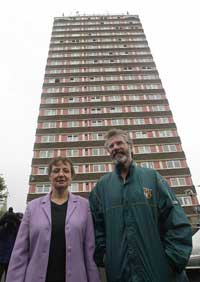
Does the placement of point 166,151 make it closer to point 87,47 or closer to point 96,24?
point 87,47

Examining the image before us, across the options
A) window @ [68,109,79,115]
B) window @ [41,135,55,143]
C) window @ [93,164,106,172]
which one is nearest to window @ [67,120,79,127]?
window @ [68,109,79,115]

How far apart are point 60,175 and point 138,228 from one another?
1.09 m

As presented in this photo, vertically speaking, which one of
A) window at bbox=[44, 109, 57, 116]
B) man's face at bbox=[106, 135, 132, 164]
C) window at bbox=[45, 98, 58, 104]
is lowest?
man's face at bbox=[106, 135, 132, 164]

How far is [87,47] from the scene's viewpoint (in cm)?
4612

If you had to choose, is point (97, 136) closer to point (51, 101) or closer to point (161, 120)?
point (51, 101)

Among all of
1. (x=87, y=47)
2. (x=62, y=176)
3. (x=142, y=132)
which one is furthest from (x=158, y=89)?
(x=62, y=176)

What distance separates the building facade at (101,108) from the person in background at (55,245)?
25050 millimetres

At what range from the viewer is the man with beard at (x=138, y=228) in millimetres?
2023

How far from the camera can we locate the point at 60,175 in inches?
110

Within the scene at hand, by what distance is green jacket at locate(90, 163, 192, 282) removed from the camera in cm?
202

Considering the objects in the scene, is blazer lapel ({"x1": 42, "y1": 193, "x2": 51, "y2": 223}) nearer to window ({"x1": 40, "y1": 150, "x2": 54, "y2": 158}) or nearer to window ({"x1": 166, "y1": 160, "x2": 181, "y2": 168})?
window ({"x1": 40, "y1": 150, "x2": 54, "y2": 158})

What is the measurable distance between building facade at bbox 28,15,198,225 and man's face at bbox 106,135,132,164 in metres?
24.8

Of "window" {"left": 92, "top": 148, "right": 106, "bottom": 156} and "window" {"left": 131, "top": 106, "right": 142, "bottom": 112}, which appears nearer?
"window" {"left": 92, "top": 148, "right": 106, "bottom": 156}

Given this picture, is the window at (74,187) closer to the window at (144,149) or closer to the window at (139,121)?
the window at (144,149)
